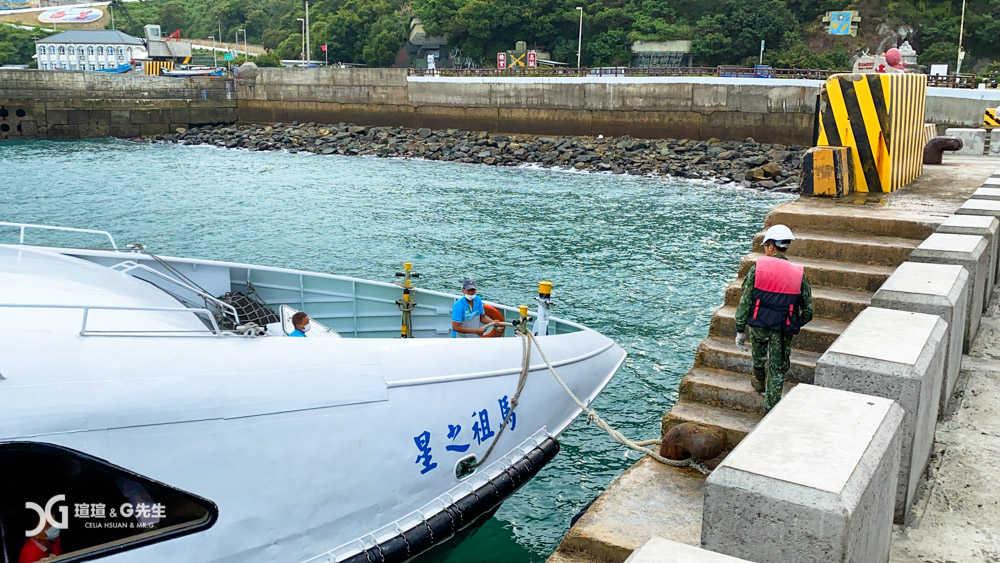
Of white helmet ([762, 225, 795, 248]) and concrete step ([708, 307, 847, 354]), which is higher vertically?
white helmet ([762, 225, 795, 248])

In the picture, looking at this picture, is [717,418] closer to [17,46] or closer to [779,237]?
[779,237]

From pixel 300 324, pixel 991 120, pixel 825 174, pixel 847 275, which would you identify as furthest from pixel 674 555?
pixel 991 120

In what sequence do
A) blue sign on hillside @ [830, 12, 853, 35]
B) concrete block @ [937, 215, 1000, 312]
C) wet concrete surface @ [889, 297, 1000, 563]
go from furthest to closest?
blue sign on hillside @ [830, 12, 853, 35] → concrete block @ [937, 215, 1000, 312] → wet concrete surface @ [889, 297, 1000, 563]

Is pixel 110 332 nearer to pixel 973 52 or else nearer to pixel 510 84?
pixel 510 84

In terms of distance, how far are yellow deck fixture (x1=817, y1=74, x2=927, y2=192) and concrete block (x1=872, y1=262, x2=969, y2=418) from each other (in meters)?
5.04

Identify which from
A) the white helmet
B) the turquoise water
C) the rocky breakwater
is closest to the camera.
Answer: the white helmet

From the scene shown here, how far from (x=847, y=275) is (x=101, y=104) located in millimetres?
57594

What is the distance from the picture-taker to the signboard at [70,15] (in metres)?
153

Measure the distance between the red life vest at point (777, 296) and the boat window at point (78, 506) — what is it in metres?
4.51

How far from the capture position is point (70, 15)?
15588 cm

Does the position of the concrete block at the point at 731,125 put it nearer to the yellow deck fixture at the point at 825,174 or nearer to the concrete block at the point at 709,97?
the concrete block at the point at 709,97

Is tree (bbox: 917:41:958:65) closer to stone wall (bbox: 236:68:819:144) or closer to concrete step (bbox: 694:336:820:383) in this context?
stone wall (bbox: 236:68:819:144)

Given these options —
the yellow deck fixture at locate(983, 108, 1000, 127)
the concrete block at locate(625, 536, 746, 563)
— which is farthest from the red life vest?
the yellow deck fixture at locate(983, 108, 1000, 127)

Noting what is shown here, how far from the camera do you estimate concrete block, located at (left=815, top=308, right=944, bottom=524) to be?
4.19 meters
